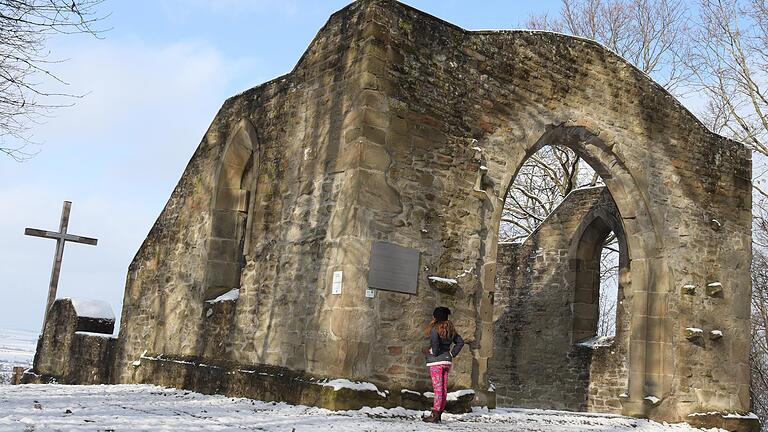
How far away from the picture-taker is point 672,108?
11.3m

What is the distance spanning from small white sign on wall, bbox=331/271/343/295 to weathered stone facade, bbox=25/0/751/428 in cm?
6

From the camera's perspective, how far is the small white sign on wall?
8.16 metres

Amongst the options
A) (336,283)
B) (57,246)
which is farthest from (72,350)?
(336,283)

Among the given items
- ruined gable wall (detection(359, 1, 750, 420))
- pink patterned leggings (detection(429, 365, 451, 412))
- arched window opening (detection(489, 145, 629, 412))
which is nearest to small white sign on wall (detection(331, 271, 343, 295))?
ruined gable wall (detection(359, 1, 750, 420))

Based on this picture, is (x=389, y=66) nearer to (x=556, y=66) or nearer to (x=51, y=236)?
(x=556, y=66)

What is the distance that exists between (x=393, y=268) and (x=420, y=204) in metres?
0.83

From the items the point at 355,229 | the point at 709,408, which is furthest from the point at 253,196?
the point at 709,408

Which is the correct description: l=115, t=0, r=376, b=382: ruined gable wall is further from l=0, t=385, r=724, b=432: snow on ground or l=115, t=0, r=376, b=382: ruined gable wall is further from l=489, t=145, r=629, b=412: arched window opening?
l=489, t=145, r=629, b=412: arched window opening

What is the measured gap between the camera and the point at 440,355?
24.2ft

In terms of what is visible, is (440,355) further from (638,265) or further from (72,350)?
(72,350)

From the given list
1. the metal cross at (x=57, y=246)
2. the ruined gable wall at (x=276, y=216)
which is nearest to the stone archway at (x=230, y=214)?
the ruined gable wall at (x=276, y=216)

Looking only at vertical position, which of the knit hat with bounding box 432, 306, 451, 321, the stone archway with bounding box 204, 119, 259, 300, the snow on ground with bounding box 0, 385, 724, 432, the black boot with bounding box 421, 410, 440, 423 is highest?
the stone archway with bounding box 204, 119, 259, 300

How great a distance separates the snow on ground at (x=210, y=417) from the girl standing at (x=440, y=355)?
0.63 feet

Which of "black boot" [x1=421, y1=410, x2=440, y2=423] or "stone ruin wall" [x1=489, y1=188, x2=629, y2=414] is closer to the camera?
"black boot" [x1=421, y1=410, x2=440, y2=423]
